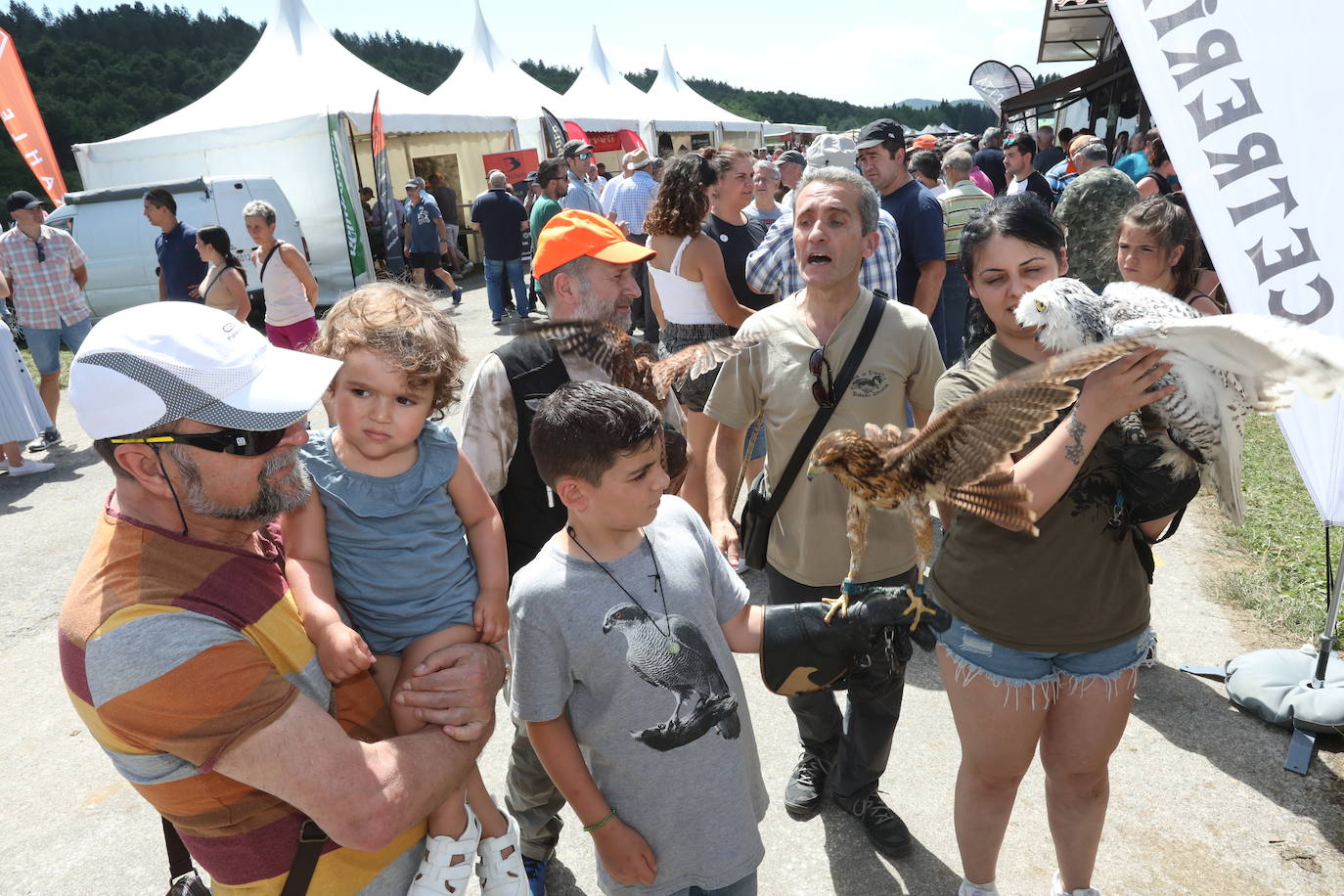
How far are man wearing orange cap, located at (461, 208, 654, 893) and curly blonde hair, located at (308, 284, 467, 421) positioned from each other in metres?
0.20

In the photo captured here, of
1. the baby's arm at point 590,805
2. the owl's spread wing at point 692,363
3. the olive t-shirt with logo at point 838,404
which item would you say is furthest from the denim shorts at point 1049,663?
the owl's spread wing at point 692,363

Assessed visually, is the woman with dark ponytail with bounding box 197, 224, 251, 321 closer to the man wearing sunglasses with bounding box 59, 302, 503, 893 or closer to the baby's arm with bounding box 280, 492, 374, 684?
the baby's arm with bounding box 280, 492, 374, 684

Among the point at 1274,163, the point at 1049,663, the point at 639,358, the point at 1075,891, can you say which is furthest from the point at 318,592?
the point at 1274,163

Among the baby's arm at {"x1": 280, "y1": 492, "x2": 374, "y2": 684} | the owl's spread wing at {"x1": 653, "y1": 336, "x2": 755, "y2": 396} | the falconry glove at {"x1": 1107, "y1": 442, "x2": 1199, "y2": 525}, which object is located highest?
the owl's spread wing at {"x1": 653, "y1": 336, "x2": 755, "y2": 396}

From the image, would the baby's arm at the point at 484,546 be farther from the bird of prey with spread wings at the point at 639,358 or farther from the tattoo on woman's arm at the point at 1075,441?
the tattoo on woman's arm at the point at 1075,441

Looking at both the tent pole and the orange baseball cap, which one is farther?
the tent pole


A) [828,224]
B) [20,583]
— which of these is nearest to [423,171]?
[20,583]

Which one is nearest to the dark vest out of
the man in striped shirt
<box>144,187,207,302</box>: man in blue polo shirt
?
the man in striped shirt

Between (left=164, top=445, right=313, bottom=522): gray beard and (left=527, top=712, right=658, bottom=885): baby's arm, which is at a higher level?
(left=164, top=445, right=313, bottom=522): gray beard

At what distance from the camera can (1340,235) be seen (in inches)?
97.2

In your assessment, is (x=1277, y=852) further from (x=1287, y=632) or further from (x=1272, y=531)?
(x=1272, y=531)

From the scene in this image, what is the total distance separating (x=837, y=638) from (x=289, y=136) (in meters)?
15.5

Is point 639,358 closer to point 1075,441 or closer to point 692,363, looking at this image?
point 692,363

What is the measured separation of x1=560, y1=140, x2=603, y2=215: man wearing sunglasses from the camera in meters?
11.0
